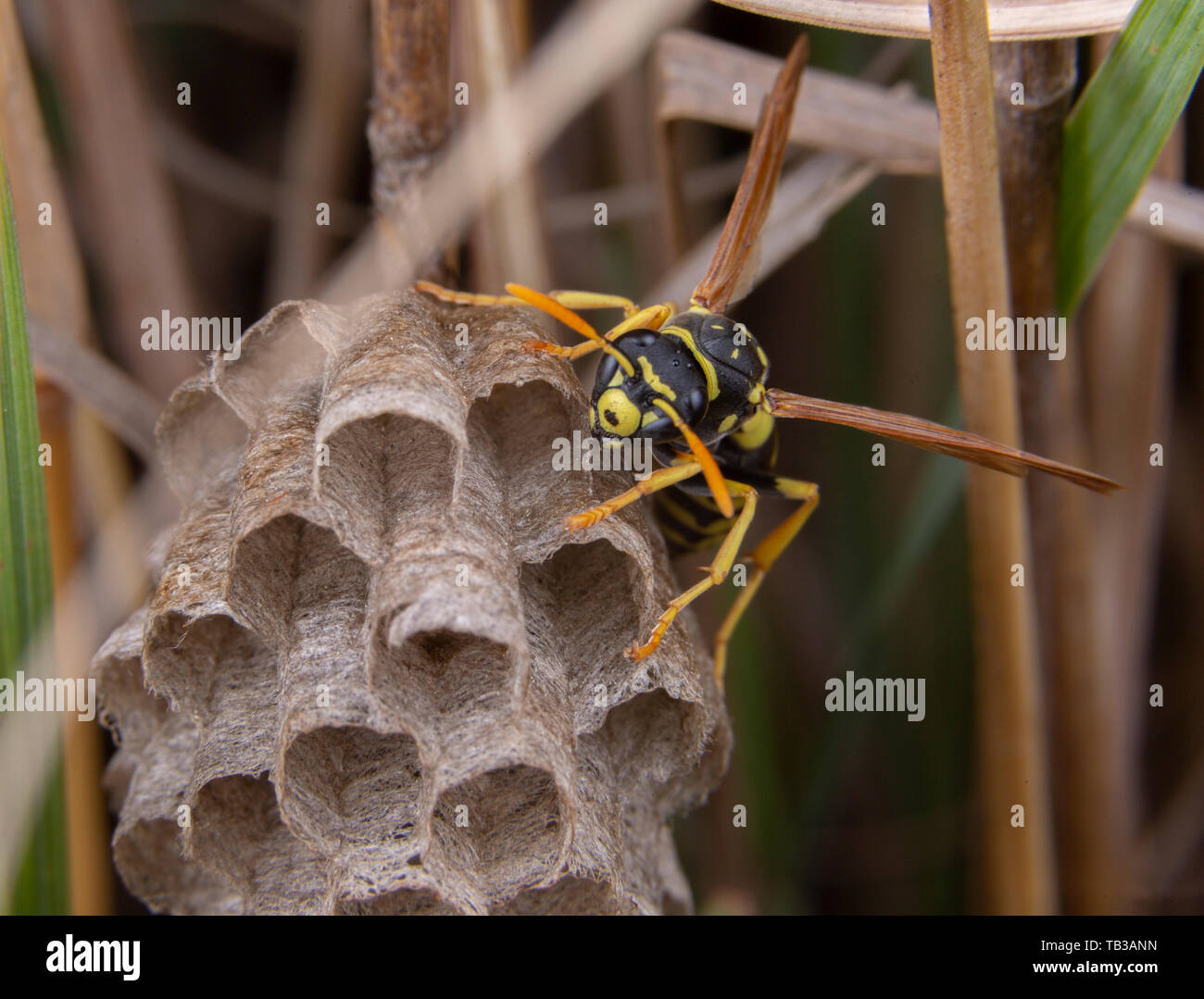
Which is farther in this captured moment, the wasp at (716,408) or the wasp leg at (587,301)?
the wasp leg at (587,301)

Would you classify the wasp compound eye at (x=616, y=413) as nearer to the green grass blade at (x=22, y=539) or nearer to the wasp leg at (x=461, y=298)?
the wasp leg at (x=461, y=298)

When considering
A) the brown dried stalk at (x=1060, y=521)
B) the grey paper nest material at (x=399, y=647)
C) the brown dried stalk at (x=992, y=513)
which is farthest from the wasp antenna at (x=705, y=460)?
the brown dried stalk at (x=1060, y=521)

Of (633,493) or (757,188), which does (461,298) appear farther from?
(757,188)

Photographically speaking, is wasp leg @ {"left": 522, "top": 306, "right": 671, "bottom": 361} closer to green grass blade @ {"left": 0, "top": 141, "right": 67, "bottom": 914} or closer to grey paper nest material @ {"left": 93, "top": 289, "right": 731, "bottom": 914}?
grey paper nest material @ {"left": 93, "top": 289, "right": 731, "bottom": 914}

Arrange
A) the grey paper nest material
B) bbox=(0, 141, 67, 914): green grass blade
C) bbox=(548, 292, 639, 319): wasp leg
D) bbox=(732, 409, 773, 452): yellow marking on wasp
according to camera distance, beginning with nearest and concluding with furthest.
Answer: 1. the grey paper nest material
2. bbox=(0, 141, 67, 914): green grass blade
3. bbox=(548, 292, 639, 319): wasp leg
4. bbox=(732, 409, 773, 452): yellow marking on wasp

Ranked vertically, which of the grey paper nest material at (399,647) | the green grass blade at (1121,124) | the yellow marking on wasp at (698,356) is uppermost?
the green grass blade at (1121,124)

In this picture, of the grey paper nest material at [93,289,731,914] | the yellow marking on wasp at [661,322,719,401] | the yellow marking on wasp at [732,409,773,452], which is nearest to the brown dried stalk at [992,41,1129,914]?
the yellow marking on wasp at [732,409,773,452]
